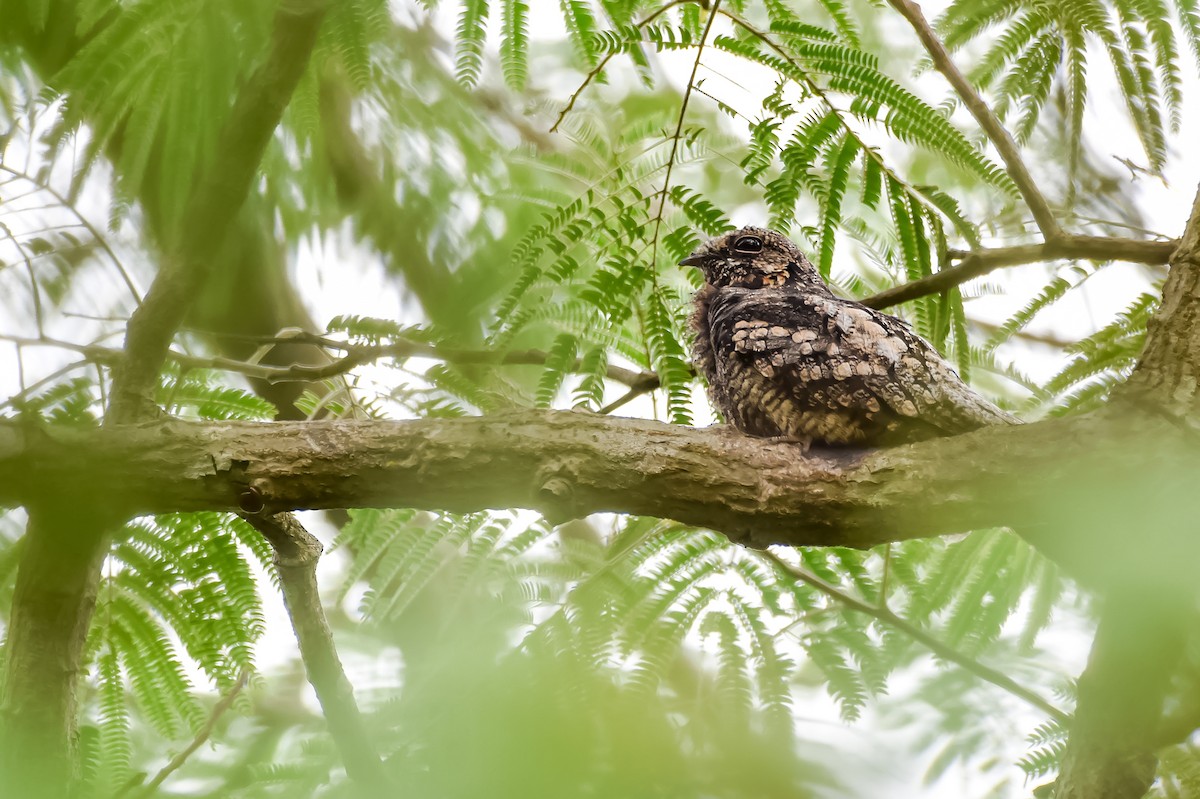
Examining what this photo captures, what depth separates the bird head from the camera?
352 cm

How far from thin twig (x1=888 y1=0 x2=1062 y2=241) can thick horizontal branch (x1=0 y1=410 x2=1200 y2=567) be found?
72cm

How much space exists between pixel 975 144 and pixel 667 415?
114 centimetres

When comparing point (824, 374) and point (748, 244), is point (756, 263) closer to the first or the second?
point (748, 244)

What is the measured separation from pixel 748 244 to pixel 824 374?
0.93 m

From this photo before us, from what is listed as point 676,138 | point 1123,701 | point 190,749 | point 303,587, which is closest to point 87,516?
point 190,749

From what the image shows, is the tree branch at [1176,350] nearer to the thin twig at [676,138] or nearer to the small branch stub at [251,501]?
the thin twig at [676,138]

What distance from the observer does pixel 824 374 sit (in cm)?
280

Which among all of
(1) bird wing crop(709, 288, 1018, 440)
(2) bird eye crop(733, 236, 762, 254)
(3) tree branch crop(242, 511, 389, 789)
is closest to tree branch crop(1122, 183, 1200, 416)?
(1) bird wing crop(709, 288, 1018, 440)

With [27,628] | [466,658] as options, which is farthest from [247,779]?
[27,628]

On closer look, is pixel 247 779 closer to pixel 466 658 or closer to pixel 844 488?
pixel 466 658

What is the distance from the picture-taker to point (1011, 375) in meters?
3.26

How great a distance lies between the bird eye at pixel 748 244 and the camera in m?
3.56

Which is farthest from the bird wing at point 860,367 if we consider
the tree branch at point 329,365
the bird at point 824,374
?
the tree branch at point 329,365

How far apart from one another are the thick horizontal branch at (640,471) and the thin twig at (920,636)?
308 millimetres
